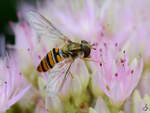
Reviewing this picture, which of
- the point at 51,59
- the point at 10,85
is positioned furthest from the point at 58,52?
the point at 10,85

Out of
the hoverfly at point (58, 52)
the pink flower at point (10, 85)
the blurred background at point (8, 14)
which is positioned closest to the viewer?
the hoverfly at point (58, 52)

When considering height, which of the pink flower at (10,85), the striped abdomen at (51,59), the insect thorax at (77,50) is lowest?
the pink flower at (10,85)

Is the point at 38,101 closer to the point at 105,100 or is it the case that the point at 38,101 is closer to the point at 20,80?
the point at 20,80

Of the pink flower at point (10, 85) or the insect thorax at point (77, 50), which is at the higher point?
the insect thorax at point (77, 50)

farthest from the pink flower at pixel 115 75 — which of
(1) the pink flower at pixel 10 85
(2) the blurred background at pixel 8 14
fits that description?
(2) the blurred background at pixel 8 14

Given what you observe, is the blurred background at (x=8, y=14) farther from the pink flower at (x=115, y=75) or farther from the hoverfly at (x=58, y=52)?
the pink flower at (x=115, y=75)
